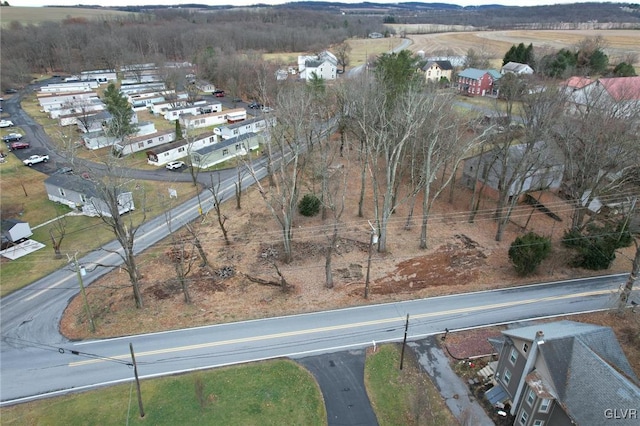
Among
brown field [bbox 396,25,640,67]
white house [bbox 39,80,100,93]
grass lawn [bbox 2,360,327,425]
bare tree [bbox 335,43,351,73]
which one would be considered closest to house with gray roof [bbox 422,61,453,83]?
brown field [bbox 396,25,640,67]

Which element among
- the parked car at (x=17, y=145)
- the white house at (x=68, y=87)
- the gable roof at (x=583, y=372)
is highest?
the gable roof at (x=583, y=372)

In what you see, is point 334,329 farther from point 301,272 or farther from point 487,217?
point 487,217

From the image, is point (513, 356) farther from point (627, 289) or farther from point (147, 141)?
point (147, 141)

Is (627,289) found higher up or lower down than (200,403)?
higher up

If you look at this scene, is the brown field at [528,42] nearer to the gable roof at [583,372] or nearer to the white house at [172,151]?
the white house at [172,151]

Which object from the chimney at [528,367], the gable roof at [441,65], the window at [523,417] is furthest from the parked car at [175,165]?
the gable roof at [441,65]

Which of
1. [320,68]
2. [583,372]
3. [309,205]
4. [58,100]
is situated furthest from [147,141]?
[320,68]
